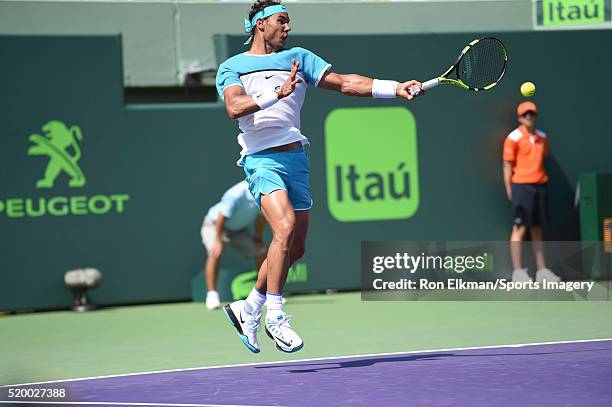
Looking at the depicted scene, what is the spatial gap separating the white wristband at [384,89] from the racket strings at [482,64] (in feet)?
2.16

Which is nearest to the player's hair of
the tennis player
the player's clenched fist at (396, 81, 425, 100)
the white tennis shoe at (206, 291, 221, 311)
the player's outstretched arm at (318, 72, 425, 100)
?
the tennis player

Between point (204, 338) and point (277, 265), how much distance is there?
2.10 metres

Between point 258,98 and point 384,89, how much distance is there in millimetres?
794

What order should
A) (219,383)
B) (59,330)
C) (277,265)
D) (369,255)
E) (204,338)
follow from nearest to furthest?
(219,383) < (277,265) < (204,338) < (59,330) < (369,255)

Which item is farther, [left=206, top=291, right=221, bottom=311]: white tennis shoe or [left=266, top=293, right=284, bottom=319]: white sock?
[left=206, top=291, right=221, bottom=311]: white tennis shoe

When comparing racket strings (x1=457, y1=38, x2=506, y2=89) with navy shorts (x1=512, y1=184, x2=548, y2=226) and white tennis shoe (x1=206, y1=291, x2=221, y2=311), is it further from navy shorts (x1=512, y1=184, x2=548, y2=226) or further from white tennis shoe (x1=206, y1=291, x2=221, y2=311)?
navy shorts (x1=512, y1=184, x2=548, y2=226)

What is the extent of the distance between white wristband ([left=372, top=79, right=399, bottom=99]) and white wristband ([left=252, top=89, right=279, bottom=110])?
0.69 meters

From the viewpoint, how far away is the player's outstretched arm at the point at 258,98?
6.41 m

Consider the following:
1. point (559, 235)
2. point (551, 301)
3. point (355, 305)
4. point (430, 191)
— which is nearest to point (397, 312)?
point (355, 305)

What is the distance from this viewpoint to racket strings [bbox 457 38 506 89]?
7.31m

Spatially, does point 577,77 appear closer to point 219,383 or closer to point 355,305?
point 355,305

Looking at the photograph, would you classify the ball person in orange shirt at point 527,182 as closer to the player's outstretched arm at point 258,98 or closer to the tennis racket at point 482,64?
the tennis racket at point 482,64

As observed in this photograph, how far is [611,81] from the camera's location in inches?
489

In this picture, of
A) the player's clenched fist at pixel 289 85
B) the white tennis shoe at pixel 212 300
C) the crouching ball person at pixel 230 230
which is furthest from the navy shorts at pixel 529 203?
the player's clenched fist at pixel 289 85
